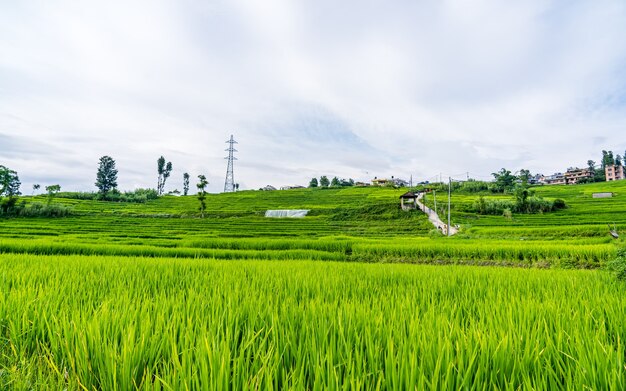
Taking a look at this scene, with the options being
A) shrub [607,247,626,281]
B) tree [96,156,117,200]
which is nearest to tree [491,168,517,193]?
shrub [607,247,626,281]

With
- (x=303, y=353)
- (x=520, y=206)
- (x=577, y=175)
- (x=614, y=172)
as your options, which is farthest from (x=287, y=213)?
(x=614, y=172)

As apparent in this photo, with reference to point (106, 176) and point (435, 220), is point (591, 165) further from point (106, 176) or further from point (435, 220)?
point (106, 176)

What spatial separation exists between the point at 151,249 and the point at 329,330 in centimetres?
1445

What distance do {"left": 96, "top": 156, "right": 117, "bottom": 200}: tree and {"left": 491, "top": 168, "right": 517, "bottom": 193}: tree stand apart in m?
104

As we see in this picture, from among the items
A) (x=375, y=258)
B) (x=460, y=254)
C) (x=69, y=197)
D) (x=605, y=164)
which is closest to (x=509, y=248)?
(x=460, y=254)

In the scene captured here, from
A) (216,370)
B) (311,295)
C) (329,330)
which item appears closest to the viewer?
(216,370)

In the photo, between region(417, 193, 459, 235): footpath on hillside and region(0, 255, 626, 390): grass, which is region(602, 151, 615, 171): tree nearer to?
region(417, 193, 459, 235): footpath on hillside

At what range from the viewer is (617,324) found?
2.08 meters

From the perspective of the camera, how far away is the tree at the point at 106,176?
8612 cm

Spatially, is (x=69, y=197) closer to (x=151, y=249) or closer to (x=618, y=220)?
(x=151, y=249)

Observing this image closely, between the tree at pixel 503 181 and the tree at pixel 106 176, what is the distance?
104345 millimetres

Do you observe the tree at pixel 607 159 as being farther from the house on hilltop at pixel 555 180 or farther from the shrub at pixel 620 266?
the shrub at pixel 620 266

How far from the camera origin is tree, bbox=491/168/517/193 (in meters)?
68.2

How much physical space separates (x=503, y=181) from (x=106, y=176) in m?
109
